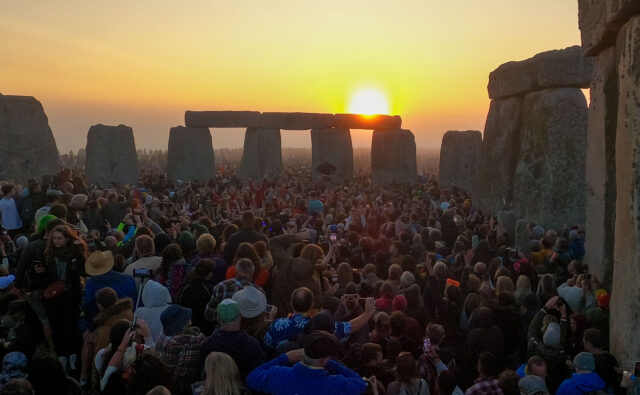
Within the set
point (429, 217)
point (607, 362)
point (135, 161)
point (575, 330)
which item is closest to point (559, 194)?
point (429, 217)

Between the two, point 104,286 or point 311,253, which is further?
point 311,253

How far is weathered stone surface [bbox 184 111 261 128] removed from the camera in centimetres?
2573

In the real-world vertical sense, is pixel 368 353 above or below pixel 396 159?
below

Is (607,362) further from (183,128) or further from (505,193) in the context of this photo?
(183,128)

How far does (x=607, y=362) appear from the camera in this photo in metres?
4.41

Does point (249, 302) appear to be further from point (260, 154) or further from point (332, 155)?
point (332, 155)

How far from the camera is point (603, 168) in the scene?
673 centimetres

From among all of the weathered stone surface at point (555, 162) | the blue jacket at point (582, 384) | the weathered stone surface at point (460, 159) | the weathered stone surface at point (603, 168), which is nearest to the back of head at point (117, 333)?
the blue jacket at point (582, 384)

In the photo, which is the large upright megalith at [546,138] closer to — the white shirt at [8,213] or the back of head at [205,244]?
the back of head at [205,244]

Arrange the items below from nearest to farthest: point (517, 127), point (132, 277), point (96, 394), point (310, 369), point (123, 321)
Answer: point (310, 369)
point (123, 321)
point (96, 394)
point (132, 277)
point (517, 127)

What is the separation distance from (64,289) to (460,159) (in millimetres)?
19602

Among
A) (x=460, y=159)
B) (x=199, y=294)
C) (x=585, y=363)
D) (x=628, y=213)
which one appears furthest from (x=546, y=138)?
(x=460, y=159)

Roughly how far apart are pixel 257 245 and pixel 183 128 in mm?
20218

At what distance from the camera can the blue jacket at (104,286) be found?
5391 millimetres
